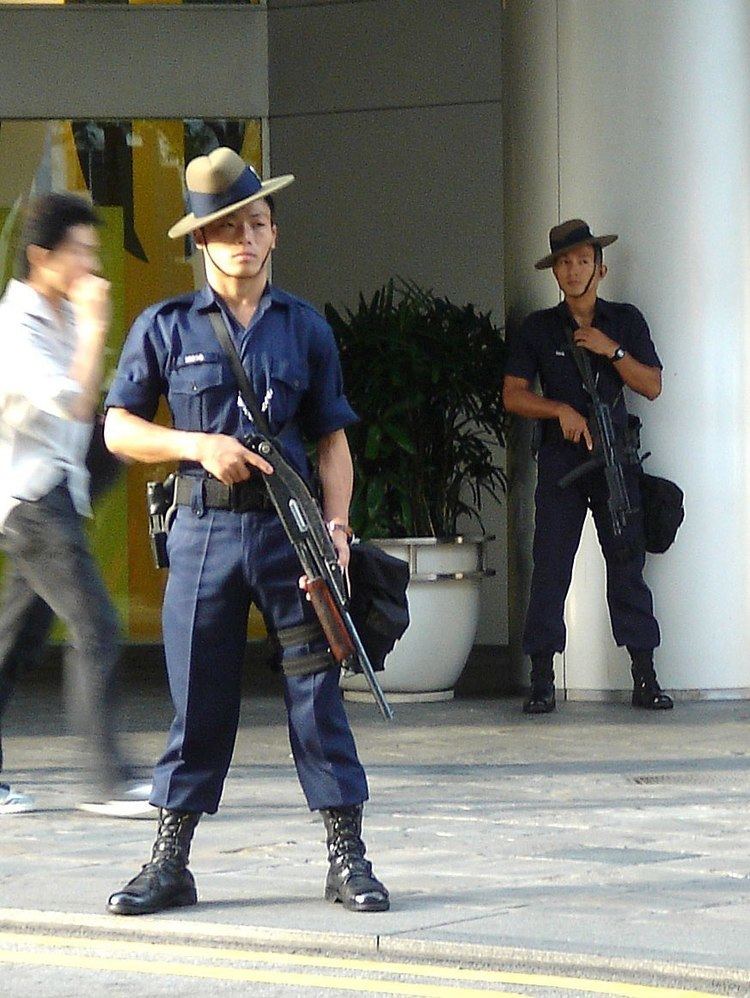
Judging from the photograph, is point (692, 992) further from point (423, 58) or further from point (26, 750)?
point (423, 58)

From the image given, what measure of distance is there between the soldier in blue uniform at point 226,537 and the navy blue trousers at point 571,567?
179 inches

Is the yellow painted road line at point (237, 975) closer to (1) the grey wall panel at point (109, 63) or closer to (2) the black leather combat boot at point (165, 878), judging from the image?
(2) the black leather combat boot at point (165, 878)

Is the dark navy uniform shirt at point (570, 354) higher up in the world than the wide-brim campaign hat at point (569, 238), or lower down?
lower down

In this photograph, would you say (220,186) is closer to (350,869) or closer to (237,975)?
(350,869)

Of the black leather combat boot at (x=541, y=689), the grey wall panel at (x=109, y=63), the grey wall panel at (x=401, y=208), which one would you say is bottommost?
the black leather combat boot at (x=541, y=689)

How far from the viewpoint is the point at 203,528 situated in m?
5.52

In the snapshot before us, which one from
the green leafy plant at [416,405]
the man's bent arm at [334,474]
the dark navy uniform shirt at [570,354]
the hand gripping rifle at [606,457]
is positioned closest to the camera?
the man's bent arm at [334,474]

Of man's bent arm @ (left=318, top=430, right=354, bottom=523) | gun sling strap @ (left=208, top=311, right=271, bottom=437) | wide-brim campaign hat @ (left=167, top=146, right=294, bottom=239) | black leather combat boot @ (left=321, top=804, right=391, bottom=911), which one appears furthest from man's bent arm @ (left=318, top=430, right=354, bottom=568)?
black leather combat boot @ (left=321, top=804, right=391, bottom=911)

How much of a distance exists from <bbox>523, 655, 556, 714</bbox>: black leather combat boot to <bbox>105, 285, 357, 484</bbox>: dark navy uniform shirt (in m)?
4.45

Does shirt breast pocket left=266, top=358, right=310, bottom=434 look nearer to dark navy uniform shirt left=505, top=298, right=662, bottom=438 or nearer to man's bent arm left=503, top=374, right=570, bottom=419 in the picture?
man's bent arm left=503, top=374, right=570, bottom=419

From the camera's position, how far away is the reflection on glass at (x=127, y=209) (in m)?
13.6

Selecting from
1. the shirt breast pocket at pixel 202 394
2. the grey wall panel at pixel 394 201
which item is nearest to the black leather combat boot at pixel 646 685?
the grey wall panel at pixel 394 201

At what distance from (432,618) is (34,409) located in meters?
3.82

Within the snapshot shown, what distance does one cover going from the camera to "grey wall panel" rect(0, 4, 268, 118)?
13.6 metres
